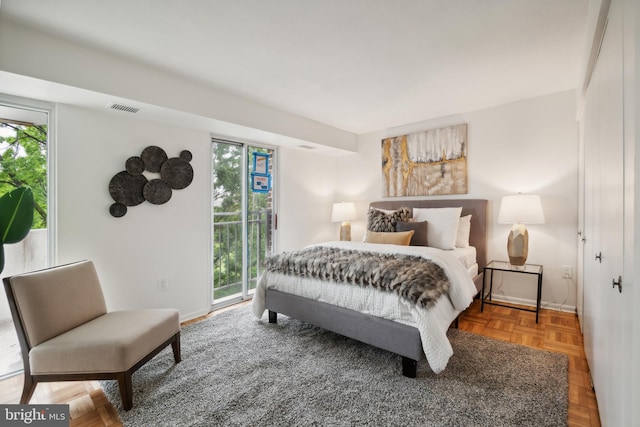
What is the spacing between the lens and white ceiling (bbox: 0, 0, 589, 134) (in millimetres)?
1735

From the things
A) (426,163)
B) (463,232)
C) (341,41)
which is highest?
(341,41)

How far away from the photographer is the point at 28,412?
1568 millimetres

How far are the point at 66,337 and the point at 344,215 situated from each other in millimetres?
3460

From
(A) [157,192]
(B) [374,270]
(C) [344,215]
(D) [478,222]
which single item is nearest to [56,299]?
(A) [157,192]

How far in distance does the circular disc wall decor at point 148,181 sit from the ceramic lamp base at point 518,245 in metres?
3.51

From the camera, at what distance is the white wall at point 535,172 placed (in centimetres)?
313

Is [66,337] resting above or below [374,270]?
below

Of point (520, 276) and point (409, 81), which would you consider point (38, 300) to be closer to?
point (409, 81)

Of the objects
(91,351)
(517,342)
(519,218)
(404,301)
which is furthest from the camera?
(519,218)

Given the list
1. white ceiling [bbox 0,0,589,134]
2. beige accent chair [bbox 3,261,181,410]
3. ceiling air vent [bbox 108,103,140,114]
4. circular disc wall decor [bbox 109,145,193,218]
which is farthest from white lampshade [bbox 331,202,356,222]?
beige accent chair [bbox 3,261,181,410]

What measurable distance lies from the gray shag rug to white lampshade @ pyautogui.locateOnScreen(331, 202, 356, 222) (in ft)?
7.29

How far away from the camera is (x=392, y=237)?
333 centimetres

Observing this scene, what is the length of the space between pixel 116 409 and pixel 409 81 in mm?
3330

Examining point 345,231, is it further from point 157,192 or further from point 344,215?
point 157,192
